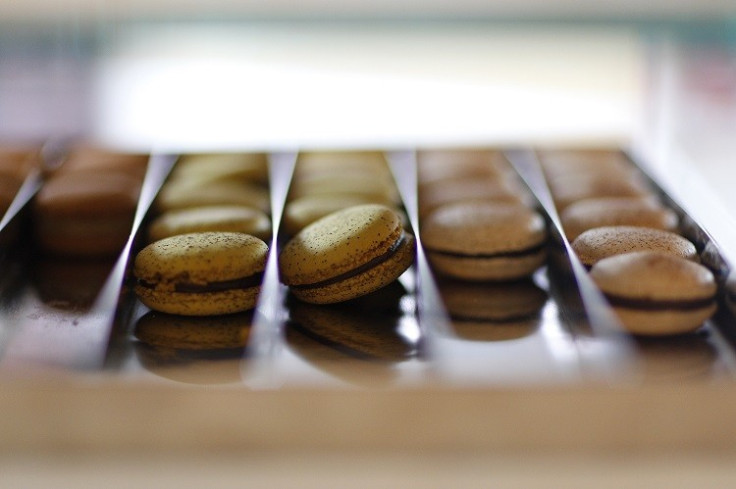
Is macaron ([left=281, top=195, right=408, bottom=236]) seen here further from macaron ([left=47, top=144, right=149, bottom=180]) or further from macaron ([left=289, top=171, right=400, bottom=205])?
macaron ([left=47, top=144, right=149, bottom=180])

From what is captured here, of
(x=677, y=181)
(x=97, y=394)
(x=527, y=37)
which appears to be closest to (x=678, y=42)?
(x=527, y=37)

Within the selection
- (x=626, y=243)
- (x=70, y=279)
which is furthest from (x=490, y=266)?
(x=70, y=279)

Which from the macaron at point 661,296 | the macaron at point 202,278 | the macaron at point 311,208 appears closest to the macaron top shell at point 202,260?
the macaron at point 202,278

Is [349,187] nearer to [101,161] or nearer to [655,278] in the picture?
[101,161]

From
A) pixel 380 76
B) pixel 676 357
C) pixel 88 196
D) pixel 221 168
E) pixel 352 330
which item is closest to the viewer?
pixel 676 357

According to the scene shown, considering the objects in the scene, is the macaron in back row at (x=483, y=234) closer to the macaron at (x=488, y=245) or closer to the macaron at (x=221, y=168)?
the macaron at (x=488, y=245)

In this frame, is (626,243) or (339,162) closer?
(626,243)

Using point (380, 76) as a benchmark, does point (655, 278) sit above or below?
above
